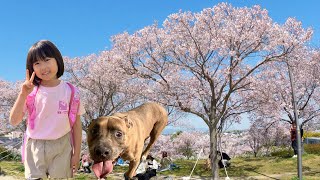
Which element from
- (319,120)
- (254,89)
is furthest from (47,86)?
(319,120)

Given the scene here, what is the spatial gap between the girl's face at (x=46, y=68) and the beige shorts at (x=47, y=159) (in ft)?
1.57

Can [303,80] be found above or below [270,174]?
above

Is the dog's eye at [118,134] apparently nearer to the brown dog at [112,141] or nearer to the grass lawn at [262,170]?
the brown dog at [112,141]

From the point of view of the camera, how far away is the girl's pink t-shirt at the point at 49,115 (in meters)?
2.59

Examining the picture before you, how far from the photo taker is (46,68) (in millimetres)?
2633

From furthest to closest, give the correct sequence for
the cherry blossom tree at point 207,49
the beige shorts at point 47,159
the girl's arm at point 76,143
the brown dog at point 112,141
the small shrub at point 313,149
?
1. the small shrub at point 313,149
2. the cherry blossom tree at point 207,49
3. the girl's arm at point 76,143
4. the beige shorts at point 47,159
5. the brown dog at point 112,141

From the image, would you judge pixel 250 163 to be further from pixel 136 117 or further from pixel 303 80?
pixel 136 117

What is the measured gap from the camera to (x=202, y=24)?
1842cm

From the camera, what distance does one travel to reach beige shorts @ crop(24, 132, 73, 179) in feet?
8.44

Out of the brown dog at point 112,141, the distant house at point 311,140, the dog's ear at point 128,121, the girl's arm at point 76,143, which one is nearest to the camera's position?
the brown dog at point 112,141

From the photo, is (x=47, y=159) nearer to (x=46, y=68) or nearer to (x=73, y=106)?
(x=73, y=106)

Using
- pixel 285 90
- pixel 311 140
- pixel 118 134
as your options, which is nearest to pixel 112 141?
pixel 118 134

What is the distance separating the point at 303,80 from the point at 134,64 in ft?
47.8

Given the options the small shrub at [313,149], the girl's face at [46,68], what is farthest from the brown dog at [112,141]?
the small shrub at [313,149]
